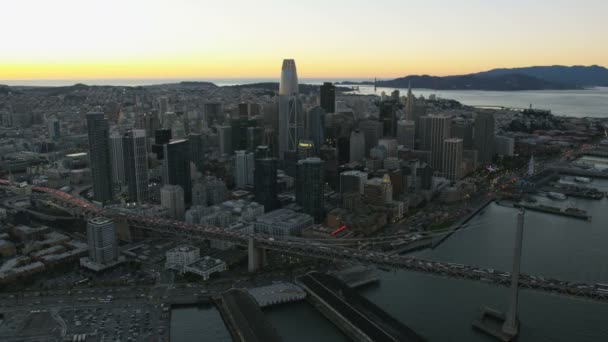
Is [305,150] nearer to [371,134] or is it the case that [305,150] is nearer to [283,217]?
[283,217]

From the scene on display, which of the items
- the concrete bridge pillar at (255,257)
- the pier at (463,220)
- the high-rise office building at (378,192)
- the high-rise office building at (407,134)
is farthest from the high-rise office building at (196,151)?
the pier at (463,220)

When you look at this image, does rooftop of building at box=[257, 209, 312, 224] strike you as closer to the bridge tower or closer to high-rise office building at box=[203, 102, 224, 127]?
the bridge tower

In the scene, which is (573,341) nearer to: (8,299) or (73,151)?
(8,299)

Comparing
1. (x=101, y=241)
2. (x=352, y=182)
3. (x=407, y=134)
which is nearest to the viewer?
(x=101, y=241)

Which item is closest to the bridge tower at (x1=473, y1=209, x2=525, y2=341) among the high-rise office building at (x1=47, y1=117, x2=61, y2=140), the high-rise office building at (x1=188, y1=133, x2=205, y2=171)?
the high-rise office building at (x1=188, y1=133, x2=205, y2=171)

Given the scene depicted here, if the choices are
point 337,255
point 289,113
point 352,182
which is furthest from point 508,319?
point 289,113

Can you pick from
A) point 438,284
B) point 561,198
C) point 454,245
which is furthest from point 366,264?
point 561,198

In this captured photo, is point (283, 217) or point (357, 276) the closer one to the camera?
point (357, 276)
